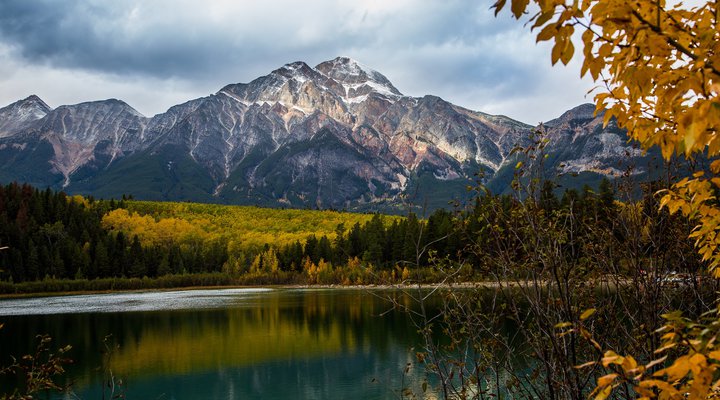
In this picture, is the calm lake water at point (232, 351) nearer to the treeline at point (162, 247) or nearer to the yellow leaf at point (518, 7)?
the yellow leaf at point (518, 7)

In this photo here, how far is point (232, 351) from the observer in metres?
33.8

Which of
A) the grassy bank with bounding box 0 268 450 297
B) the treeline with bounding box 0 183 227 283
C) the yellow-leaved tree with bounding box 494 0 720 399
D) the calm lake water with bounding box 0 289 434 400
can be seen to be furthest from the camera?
the treeline with bounding box 0 183 227 283

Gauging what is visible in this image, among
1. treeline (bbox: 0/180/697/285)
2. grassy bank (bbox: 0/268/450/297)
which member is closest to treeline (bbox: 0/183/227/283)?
treeline (bbox: 0/180/697/285)

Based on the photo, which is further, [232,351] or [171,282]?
[171,282]

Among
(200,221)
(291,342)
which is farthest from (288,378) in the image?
(200,221)

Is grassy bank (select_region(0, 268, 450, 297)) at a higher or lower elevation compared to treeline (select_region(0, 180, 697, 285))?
lower

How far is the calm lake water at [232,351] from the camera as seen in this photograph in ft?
82.0

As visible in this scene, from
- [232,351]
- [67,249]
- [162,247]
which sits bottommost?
[232,351]

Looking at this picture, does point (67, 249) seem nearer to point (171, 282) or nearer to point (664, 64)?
point (171, 282)

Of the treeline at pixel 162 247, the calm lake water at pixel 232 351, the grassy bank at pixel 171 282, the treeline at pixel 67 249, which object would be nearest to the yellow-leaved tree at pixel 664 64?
the calm lake water at pixel 232 351

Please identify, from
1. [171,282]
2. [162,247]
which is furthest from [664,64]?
[162,247]

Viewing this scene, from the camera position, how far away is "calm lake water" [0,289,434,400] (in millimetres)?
25000

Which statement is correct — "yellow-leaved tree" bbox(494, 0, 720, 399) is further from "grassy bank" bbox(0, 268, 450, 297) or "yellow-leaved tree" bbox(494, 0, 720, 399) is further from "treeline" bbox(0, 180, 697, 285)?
"grassy bank" bbox(0, 268, 450, 297)

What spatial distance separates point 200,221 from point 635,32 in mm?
174540
